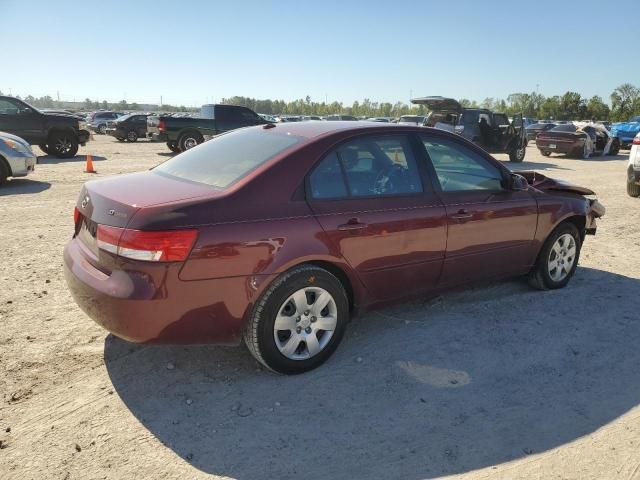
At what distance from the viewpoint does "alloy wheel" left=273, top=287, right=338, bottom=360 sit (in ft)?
10.8

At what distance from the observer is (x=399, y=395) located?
3227 millimetres

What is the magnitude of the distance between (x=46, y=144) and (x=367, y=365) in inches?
627

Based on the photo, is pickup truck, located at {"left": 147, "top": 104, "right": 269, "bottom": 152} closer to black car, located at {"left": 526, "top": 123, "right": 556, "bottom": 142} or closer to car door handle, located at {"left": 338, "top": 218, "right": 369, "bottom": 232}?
car door handle, located at {"left": 338, "top": 218, "right": 369, "bottom": 232}

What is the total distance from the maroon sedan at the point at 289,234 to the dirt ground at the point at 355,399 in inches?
13.9

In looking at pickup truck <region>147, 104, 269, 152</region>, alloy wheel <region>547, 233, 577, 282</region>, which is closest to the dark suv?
pickup truck <region>147, 104, 269, 152</region>

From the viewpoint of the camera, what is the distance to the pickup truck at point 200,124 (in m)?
18.6

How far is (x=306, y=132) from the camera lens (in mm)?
3713

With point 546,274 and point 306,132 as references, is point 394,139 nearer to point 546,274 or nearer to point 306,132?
point 306,132

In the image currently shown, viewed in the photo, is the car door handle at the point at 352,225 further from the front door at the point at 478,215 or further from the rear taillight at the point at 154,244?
the rear taillight at the point at 154,244

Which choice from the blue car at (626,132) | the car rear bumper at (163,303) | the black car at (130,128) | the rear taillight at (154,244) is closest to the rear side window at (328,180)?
the car rear bumper at (163,303)

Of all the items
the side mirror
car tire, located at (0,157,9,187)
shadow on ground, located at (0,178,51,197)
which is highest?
the side mirror

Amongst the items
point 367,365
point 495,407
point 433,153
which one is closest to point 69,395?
point 367,365

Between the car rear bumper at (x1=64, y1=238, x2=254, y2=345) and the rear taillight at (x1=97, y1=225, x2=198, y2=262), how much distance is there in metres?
0.05

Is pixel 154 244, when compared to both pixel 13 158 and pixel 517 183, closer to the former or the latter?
pixel 517 183
